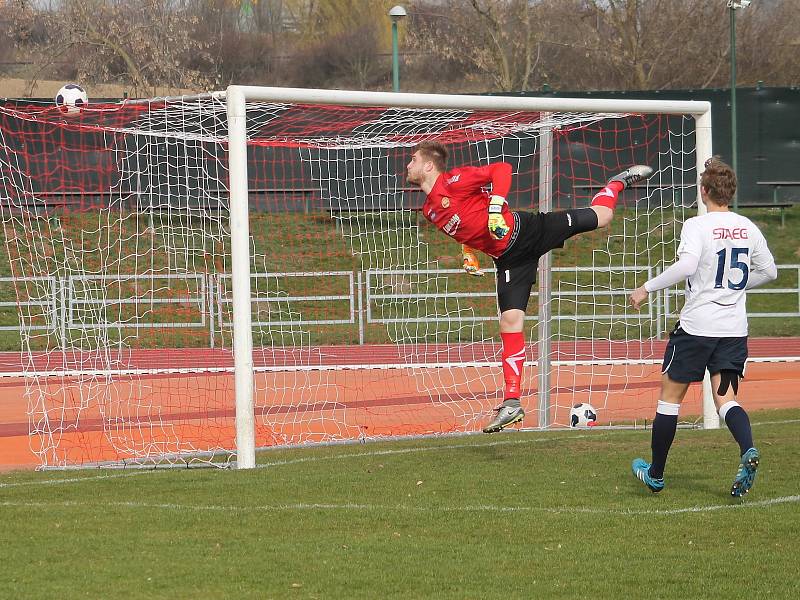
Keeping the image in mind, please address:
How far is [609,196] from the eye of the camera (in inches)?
365

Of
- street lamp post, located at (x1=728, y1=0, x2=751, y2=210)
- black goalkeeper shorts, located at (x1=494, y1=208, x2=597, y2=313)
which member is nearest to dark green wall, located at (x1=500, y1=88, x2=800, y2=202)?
street lamp post, located at (x1=728, y1=0, x2=751, y2=210)

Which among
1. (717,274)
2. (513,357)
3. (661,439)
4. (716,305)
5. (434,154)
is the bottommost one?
(661,439)

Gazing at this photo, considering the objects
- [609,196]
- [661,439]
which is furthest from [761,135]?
[661,439]

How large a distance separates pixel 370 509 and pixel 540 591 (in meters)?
2.01

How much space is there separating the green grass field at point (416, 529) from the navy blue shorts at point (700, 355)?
2.53 feet

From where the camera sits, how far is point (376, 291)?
66.3 ft

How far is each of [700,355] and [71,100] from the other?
6.17 m

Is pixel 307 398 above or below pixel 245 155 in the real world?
below

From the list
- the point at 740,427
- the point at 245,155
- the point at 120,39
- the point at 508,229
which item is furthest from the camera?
the point at 120,39

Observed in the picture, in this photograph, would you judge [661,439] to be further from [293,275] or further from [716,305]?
[293,275]

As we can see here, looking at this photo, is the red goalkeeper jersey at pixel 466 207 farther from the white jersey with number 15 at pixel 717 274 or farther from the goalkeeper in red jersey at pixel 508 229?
the white jersey with number 15 at pixel 717 274

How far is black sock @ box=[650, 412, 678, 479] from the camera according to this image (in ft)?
23.9

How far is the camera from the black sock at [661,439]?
7.29 meters

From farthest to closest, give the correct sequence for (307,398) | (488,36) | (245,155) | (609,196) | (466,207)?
(488,36) < (307,398) < (609,196) < (245,155) < (466,207)
